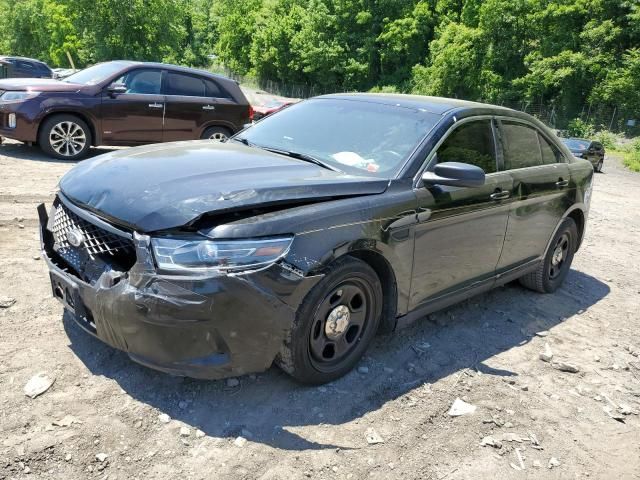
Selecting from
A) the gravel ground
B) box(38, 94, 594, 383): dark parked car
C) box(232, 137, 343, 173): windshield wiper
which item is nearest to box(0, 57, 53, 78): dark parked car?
the gravel ground

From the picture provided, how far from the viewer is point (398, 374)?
3676 mm

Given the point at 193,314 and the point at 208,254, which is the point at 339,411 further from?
the point at 208,254

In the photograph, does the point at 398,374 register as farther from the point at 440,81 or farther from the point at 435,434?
the point at 440,81

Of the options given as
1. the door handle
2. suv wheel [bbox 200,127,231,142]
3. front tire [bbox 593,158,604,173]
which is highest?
the door handle

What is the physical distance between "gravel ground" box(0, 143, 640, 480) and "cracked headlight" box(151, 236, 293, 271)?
85cm

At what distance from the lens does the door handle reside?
4.22 meters

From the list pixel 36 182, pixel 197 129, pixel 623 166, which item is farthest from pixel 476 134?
pixel 623 166

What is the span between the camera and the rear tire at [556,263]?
5375 mm

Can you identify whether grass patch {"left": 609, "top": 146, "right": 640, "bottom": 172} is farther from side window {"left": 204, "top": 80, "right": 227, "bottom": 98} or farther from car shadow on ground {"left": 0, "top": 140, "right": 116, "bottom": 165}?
car shadow on ground {"left": 0, "top": 140, "right": 116, "bottom": 165}

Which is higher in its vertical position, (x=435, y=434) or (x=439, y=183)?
(x=439, y=183)

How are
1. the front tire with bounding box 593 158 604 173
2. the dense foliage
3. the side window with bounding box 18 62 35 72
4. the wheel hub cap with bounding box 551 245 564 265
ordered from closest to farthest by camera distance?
1. the wheel hub cap with bounding box 551 245 564 265
2. the side window with bounding box 18 62 35 72
3. the front tire with bounding box 593 158 604 173
4. the dense foliage

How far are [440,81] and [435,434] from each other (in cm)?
5243

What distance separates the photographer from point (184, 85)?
33.0ft

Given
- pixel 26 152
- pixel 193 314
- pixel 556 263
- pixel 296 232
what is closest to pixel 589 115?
pixel 556 263
